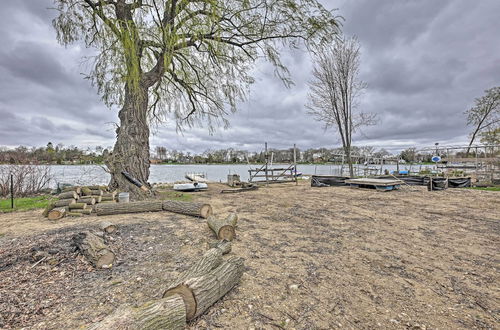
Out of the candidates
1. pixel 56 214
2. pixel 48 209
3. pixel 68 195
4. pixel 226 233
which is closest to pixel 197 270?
pixel 226 233

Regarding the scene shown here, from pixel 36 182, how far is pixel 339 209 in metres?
13.3

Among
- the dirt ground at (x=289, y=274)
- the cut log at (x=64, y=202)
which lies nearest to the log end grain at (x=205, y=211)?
the dirt ground at (x=289, y=274)

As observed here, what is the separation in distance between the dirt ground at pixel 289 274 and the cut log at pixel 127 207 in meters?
0.93

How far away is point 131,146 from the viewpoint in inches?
312

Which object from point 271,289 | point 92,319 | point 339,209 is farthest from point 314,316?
point 339,209

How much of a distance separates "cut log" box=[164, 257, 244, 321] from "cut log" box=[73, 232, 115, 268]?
5.02 feet

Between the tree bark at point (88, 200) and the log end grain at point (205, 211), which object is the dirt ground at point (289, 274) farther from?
the tree bark at point (88, 200)

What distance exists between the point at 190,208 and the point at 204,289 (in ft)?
12.7

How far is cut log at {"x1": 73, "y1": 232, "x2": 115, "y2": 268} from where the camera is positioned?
9.92ft

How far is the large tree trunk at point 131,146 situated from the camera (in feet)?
25.6

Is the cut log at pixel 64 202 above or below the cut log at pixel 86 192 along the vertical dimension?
below

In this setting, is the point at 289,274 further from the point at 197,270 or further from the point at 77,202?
the point at 77,202

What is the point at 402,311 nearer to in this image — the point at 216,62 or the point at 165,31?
the point at 165,31

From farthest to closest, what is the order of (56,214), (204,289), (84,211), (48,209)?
(84,211) → (48,209) → (56,214) → (204,289)
